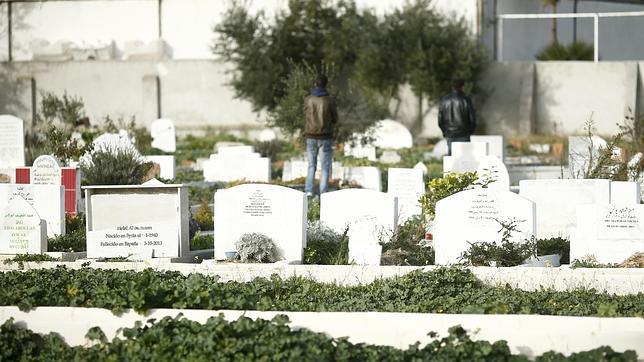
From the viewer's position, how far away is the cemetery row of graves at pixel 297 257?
28.5ft

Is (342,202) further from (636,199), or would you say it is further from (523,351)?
(523,351)

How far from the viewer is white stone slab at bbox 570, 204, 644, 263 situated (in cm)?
1190

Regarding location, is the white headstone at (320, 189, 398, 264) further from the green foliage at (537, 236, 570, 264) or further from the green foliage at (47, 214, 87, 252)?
the green foliage at (47, 214, 87, 252)

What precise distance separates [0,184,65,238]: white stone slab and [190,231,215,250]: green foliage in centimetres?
140

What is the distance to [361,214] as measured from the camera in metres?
13.1

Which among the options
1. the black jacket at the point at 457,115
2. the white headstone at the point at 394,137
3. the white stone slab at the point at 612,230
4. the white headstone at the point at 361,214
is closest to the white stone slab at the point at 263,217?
the white headstone at the point at 361,214

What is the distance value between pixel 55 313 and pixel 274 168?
14.2m

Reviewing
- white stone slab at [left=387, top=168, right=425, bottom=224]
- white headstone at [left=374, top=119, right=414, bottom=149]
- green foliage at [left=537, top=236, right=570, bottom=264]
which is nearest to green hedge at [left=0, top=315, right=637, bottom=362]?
green foliage at [left=537, top=236, right=570, bottom=264]

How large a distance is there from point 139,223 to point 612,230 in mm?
4559

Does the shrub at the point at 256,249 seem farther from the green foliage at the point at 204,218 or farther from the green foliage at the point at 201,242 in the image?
the green foliage at the point at 204,218

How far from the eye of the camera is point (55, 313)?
31.1ft

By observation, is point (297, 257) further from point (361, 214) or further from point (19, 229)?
point (19, 229)

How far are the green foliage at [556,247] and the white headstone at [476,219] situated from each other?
0.87 m

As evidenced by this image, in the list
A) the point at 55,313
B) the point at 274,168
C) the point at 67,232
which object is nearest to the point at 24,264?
the point at 67,232
